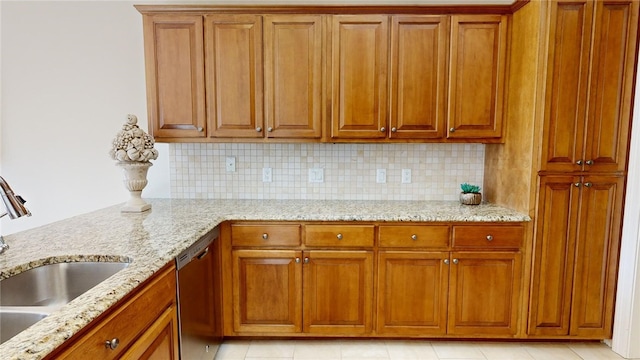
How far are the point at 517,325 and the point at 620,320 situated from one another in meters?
0.60

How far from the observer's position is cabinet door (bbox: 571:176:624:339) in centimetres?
207

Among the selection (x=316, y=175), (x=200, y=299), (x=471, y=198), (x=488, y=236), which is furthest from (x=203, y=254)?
(x=471, y=198)

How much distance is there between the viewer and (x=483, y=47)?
225 centimetres

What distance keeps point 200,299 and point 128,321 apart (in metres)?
0.73

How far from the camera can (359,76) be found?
2.28 metres

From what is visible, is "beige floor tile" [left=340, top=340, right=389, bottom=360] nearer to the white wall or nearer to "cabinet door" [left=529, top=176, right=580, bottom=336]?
"cabinet door" [left=529, top=176, right=580, bottom=336]

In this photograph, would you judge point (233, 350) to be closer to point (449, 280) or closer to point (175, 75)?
point (449, 280)

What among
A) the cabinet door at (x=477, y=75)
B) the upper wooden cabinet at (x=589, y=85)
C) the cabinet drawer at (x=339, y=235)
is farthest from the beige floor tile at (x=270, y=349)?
the upper wooden cabinet at (x=589, y=85)

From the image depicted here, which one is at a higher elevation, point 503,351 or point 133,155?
point 133,155

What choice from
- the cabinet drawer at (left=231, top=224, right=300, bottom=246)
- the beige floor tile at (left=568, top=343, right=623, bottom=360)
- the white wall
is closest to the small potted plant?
the beige floor tile at (left=568, top=343, right=623, bottom=360)

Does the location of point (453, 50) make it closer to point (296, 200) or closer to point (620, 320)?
point (296, 200)

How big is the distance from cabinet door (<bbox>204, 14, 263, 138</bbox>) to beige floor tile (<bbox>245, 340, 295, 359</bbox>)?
1.39 m

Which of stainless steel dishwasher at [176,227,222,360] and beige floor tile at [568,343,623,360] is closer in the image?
stainless steel dishwasher at [176,227,222,360]

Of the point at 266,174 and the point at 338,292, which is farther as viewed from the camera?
the point at 266,174
